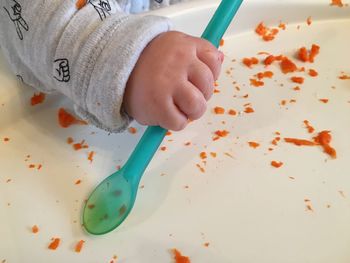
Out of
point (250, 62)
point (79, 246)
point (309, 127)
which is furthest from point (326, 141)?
point (79, 246)

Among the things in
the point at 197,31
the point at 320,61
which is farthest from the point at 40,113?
the point at 320,61

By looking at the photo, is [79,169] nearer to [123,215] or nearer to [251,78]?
[123,215]

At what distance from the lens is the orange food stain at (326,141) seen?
403 millimetres

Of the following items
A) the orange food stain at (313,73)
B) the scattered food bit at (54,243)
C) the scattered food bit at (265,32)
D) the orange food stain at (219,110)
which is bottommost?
the scattered food bit at (54,243)

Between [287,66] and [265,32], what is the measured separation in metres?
0.07

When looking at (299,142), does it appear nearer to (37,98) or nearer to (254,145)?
(254,145)

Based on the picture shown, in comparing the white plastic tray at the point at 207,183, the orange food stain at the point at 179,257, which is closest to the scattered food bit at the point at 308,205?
the white plastic tray at the point at 207,183

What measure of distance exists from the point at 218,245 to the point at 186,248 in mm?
25

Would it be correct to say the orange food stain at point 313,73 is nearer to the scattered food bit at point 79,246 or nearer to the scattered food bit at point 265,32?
the scattered food bit at point 265,32

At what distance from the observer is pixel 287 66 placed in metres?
0.49

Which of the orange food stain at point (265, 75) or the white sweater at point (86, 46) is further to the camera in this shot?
the orange food stain at point (265, 75)

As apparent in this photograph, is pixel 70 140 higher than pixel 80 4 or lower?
lower

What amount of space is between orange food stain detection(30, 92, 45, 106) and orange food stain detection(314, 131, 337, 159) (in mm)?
266

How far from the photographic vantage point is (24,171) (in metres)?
0.39
